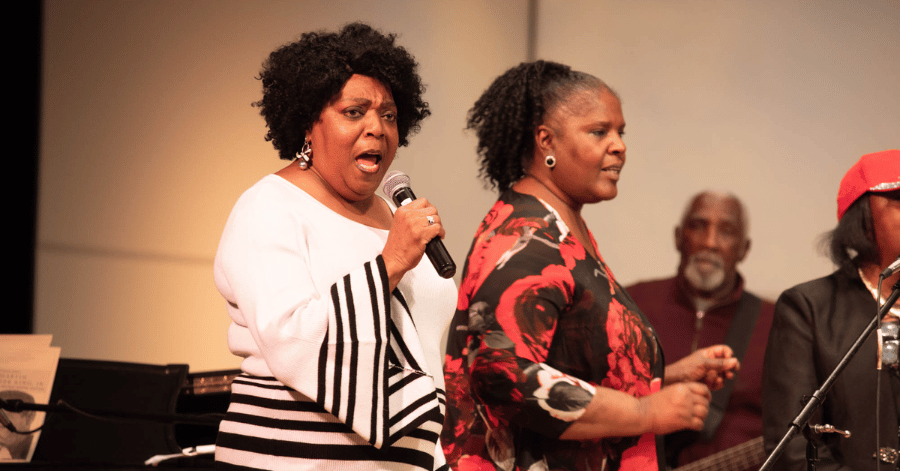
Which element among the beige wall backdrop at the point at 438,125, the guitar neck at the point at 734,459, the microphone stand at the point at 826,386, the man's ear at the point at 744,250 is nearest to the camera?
the microphone stand at the point at 826,386

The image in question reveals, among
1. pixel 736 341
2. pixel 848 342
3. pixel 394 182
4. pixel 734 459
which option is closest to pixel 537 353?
pixel 394 182

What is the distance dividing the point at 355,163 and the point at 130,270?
2635 mm

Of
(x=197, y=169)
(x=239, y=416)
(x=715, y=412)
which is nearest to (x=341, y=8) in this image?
(x=197, y=169)

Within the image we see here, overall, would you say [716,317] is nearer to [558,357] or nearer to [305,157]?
[558,357]

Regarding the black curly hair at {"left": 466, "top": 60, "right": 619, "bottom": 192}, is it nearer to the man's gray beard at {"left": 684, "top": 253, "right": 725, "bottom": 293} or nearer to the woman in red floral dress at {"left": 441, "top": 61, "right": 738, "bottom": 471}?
the woman in red floral dress at {"left": 441, "top": 61, "right": 738, "bottom": 471}

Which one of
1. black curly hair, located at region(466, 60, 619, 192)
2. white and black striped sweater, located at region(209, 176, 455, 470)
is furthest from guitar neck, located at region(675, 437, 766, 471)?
white and black striped sweater, located at region(209, 176, 455, 470)

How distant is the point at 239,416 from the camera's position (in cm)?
141

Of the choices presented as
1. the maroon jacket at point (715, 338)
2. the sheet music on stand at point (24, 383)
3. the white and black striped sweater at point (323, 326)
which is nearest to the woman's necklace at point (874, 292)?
the maroon jacket at point (715, 338)

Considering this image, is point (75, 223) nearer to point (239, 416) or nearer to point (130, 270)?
point (130, 270)

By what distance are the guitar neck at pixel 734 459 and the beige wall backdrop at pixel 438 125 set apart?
1189 mm

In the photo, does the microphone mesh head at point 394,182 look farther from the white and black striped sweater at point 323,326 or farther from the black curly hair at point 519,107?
the black curly hair at point 519,107

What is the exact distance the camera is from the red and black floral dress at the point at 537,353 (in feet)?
5.70

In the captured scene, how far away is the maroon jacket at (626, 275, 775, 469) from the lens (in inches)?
131

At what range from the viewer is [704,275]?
3.84 m
